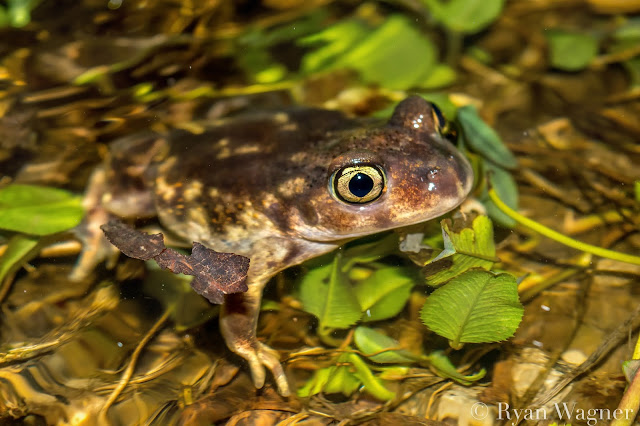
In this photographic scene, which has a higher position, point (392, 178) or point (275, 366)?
point (392, 178)

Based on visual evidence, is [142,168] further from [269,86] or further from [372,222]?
[372,222]

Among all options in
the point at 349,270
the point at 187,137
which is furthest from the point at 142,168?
the point at 349,270

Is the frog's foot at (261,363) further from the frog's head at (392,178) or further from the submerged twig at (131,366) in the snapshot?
the frog's head at (392,178)

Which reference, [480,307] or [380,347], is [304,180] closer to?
[380,347]

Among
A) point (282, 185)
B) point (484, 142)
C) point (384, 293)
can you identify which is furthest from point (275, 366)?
point (484, 142)

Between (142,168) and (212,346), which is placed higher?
(142,168)

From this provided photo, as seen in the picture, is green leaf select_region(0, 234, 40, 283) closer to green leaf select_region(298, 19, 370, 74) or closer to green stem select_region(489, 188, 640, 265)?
green leaf select_region(298, 19, 370, 74)

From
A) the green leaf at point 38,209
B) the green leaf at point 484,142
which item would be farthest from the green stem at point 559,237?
the green leaf at point 38,209
